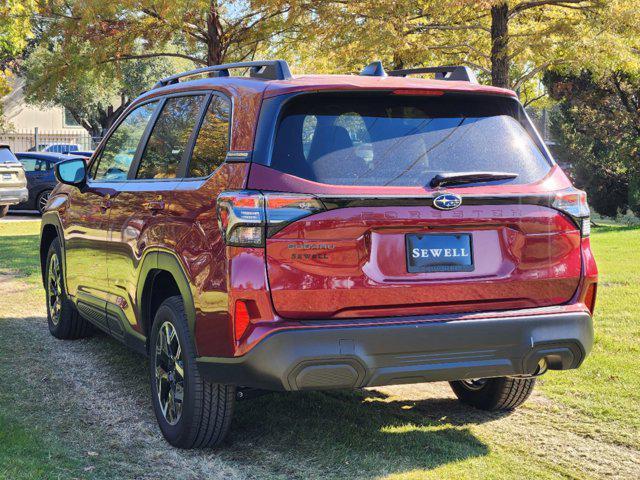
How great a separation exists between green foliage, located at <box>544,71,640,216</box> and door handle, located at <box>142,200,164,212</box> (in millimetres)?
19287

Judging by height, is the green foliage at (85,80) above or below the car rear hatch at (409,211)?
above

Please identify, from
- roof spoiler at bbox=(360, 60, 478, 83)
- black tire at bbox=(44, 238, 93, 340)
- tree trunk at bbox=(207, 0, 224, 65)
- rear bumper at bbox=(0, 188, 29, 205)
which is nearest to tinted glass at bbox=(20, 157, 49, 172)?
rear bumper at bbox=(0, 188, 29, 205)

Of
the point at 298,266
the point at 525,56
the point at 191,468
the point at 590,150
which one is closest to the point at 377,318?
the point at 298,266

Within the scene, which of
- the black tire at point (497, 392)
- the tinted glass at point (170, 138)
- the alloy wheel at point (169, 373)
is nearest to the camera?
the alloy wheel at point (169, 373)

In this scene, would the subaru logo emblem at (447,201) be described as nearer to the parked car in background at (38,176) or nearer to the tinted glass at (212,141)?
the tinted glass at (212,141)

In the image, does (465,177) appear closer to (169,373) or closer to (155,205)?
(155,205)

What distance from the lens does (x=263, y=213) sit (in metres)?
4.03

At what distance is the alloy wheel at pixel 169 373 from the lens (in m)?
4.79

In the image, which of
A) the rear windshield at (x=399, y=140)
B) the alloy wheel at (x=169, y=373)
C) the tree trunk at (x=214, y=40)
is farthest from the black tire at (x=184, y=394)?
the tree trunk at (x=214, y=40)

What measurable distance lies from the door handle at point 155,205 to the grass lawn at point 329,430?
48.7 inches

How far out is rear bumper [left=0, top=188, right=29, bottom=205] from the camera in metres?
20.7

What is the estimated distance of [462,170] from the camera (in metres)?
4.39

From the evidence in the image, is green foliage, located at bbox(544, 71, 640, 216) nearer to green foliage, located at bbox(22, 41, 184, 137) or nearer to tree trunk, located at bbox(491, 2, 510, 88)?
tree trunk, located at bbox(491, 2, 510, 88)

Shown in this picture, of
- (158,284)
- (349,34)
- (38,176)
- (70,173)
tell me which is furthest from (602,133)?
(158,284)
